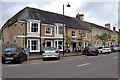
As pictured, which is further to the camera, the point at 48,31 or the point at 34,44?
the point at 48,31

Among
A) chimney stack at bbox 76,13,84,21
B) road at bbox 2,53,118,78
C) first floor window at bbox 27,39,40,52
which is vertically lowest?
road at bbox 2,53,118,78

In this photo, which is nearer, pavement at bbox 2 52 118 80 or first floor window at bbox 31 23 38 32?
pavement at bbox 2 52 118 80

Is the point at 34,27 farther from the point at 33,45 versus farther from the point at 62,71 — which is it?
the point at 62,71

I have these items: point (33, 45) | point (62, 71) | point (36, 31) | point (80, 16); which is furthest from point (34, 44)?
point (80, 16)

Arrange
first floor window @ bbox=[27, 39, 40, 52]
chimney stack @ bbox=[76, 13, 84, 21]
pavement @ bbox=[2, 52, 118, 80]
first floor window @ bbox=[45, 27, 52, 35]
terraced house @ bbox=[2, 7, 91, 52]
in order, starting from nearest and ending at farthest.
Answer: pavement @ bbox=[2, 52, 118, 80]
terraced house @ bbox=[2, 7, 91, 52]
first floor window @ bbox=[27, 39, 40, 52]
first floor window @ bbox=[45, 27, 52, 35]
chimney stack @ bbox=[76, 13, 84, 21]

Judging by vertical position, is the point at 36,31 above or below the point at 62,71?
above

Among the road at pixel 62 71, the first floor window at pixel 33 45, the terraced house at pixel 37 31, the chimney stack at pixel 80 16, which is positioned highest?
the chimney stack at pixel 80 16

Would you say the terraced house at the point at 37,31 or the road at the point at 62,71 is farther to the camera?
the terraced house at the point at 37,31

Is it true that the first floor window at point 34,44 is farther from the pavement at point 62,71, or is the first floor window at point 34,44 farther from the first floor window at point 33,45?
the pavement at point 62,71

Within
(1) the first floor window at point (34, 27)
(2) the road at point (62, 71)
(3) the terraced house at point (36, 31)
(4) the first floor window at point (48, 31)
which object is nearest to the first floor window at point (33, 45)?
(3) the terraced house at point (36, 31)

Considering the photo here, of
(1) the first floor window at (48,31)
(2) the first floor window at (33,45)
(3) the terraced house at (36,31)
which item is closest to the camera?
→ (3) the terraced house at (36,31)

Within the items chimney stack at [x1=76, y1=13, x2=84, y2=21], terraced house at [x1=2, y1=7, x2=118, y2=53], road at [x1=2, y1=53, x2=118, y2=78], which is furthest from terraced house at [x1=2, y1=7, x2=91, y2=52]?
road at [x1=2, y1=53, x2=118, y2=78]

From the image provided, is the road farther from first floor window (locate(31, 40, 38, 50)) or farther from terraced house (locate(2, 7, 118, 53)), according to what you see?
first floor window (locate(31, 40, 38, 50))

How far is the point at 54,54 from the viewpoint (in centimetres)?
1494
